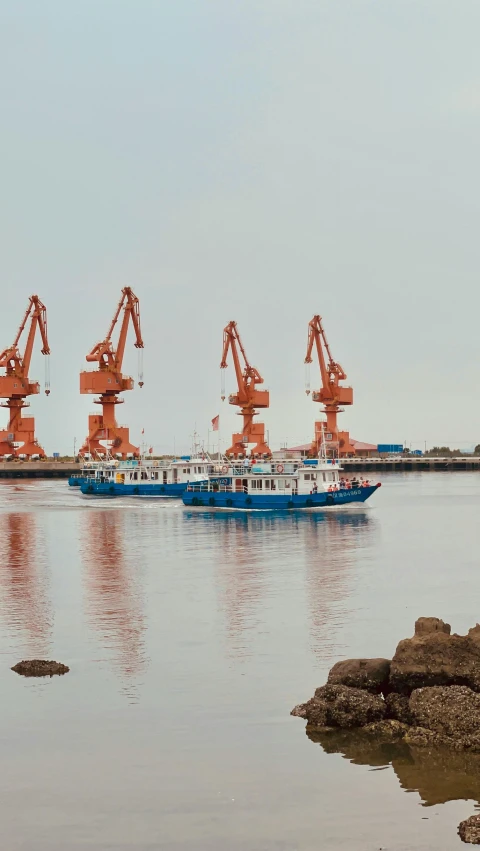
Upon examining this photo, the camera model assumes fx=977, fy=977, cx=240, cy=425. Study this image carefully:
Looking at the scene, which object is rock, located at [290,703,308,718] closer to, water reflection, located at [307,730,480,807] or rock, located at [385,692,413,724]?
water reflection, located at [307,730,480,807]

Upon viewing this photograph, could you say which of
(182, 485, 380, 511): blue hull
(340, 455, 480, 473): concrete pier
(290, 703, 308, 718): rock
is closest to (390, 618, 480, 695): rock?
Result: (290, 703, 308, 718): rock

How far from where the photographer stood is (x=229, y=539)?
56.8 meters

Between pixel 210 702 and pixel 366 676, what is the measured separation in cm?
371

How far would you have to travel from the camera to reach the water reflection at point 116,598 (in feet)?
83.4

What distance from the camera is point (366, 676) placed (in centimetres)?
1912

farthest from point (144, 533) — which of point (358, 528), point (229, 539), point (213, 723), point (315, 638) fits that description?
point (213, 723)

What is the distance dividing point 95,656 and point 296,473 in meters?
55.7

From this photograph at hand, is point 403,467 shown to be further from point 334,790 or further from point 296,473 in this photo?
point 334,790

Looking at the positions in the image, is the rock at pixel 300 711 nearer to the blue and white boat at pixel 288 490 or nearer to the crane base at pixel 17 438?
the blue and white boat at pixel 288 490

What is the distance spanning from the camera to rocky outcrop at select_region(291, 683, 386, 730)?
18.4 metres

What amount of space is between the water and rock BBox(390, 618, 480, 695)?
149cm

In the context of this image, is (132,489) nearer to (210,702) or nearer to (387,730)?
(210,702)

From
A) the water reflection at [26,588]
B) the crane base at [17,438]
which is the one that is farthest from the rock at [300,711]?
A: the crane base at [17,438]

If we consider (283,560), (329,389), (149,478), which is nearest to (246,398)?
(329,389)
